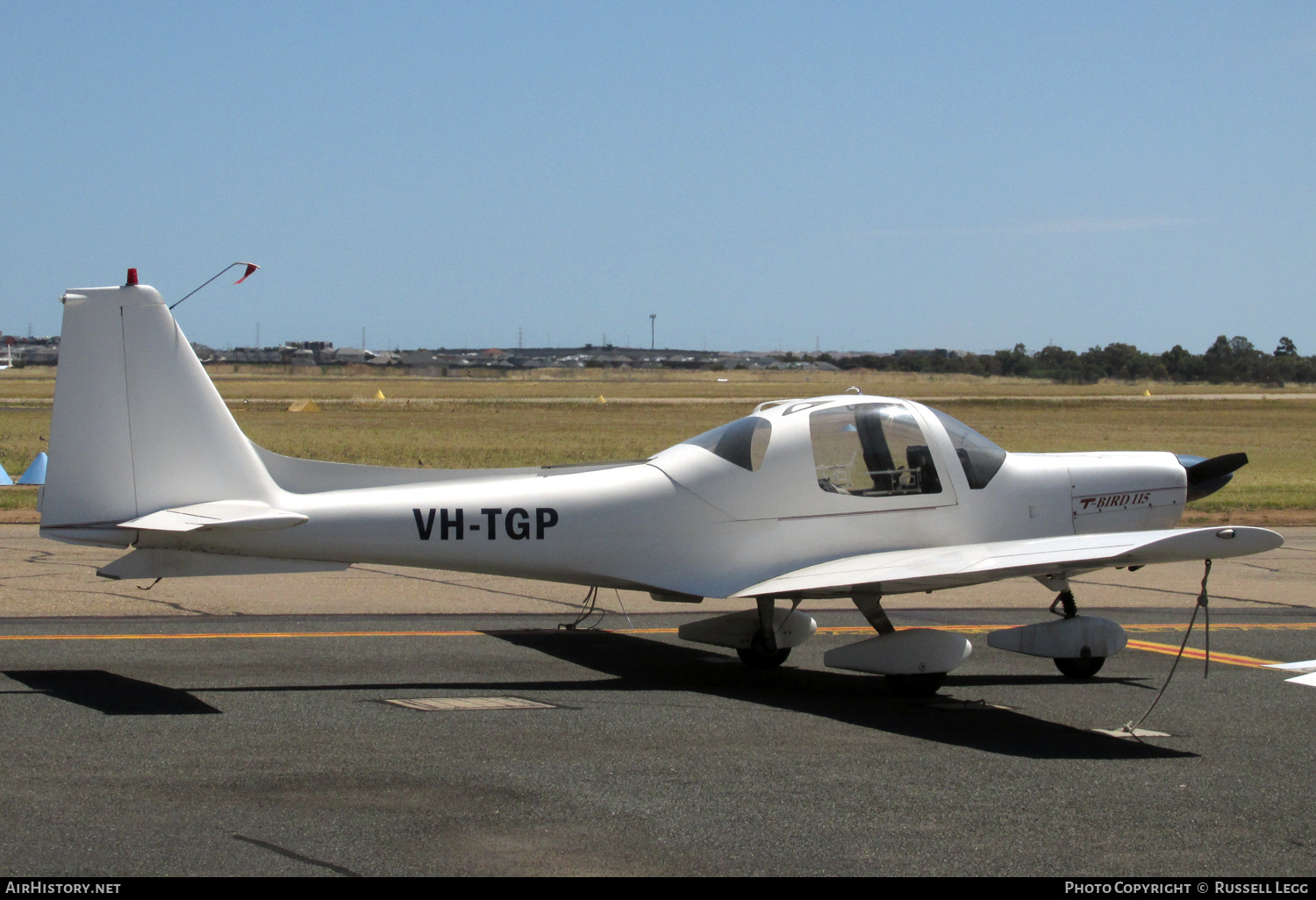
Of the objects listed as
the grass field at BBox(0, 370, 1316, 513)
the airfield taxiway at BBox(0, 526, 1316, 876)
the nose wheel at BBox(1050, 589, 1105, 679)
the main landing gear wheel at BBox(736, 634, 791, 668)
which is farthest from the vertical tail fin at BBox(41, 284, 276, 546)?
the grass field at BBox(0, 370, 1316, 513)

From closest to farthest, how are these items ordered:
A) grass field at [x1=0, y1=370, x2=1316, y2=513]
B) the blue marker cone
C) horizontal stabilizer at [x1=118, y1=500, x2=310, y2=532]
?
horizontal stabilizer at [x1=118, y1=500, x2=310, y2=532] < the blue marker cone < grass field at [x1=0, y1=370, x2=1316, y2=513]

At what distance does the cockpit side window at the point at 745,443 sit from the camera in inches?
375

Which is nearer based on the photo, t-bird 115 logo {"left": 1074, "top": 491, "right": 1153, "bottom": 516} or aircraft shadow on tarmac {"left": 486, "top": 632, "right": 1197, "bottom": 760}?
aircraft shadow on tarmac {"left": 486, "top": 632, "right": 1197, "bottom": 760}

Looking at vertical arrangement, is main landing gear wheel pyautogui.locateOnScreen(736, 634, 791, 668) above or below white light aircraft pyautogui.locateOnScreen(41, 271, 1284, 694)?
below

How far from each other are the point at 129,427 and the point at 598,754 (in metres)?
4.04

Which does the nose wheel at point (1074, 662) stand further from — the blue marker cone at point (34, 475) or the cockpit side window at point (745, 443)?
the blue marker cone at point (34, 475)

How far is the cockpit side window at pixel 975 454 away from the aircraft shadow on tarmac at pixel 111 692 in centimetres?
556

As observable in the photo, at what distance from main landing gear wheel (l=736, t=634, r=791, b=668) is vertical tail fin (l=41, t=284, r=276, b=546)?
381 cm

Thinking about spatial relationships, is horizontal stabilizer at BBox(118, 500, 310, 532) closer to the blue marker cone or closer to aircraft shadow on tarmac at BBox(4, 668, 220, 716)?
aircraft shadow on tarmac at BBox(4, 668, 220, 716)

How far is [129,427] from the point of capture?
8.76 m

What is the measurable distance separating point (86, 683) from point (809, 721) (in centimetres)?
498

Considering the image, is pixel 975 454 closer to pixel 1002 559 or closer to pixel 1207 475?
pixel 1002 559

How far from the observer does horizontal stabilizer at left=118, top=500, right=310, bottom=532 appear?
834cm

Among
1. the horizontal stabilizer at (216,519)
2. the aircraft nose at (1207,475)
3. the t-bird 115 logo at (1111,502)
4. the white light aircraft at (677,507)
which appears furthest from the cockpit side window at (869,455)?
the horizontal stabilizer at (216,519)
